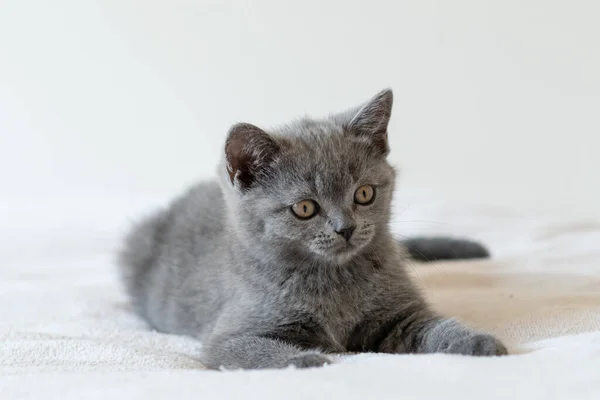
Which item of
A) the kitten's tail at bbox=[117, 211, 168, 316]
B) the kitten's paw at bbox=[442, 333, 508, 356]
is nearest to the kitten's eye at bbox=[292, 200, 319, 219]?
the kitten's paw at bbox=[442, 333, 508, 356]

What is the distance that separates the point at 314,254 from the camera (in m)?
1.42

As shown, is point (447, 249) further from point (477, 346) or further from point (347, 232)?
point (477, 346)

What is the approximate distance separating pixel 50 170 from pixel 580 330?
9.84 feet

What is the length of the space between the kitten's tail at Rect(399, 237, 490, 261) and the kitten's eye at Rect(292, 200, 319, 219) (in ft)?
2.92

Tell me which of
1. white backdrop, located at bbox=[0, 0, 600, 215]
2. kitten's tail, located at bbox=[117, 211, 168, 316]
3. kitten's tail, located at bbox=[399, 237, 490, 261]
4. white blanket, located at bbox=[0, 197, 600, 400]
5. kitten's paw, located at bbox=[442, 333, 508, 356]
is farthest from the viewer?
white backdrop, located at bbox=[0, 0, 600, 215]

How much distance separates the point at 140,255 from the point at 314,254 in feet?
2.75

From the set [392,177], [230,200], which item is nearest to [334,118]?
[392,177]

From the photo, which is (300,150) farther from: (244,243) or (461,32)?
(461,32)

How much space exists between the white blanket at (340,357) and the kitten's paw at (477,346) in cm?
5

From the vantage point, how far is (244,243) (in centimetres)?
153

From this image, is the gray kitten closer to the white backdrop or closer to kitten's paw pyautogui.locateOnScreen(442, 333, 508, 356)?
kitten's paw pyautogui.locateOnScreen(442, 333, 508, 356)

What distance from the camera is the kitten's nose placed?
136cm

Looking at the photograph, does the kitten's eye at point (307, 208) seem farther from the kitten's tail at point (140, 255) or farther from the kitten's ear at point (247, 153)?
the kitten's tail at point (140, 255)

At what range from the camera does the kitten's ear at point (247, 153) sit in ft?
4.65
